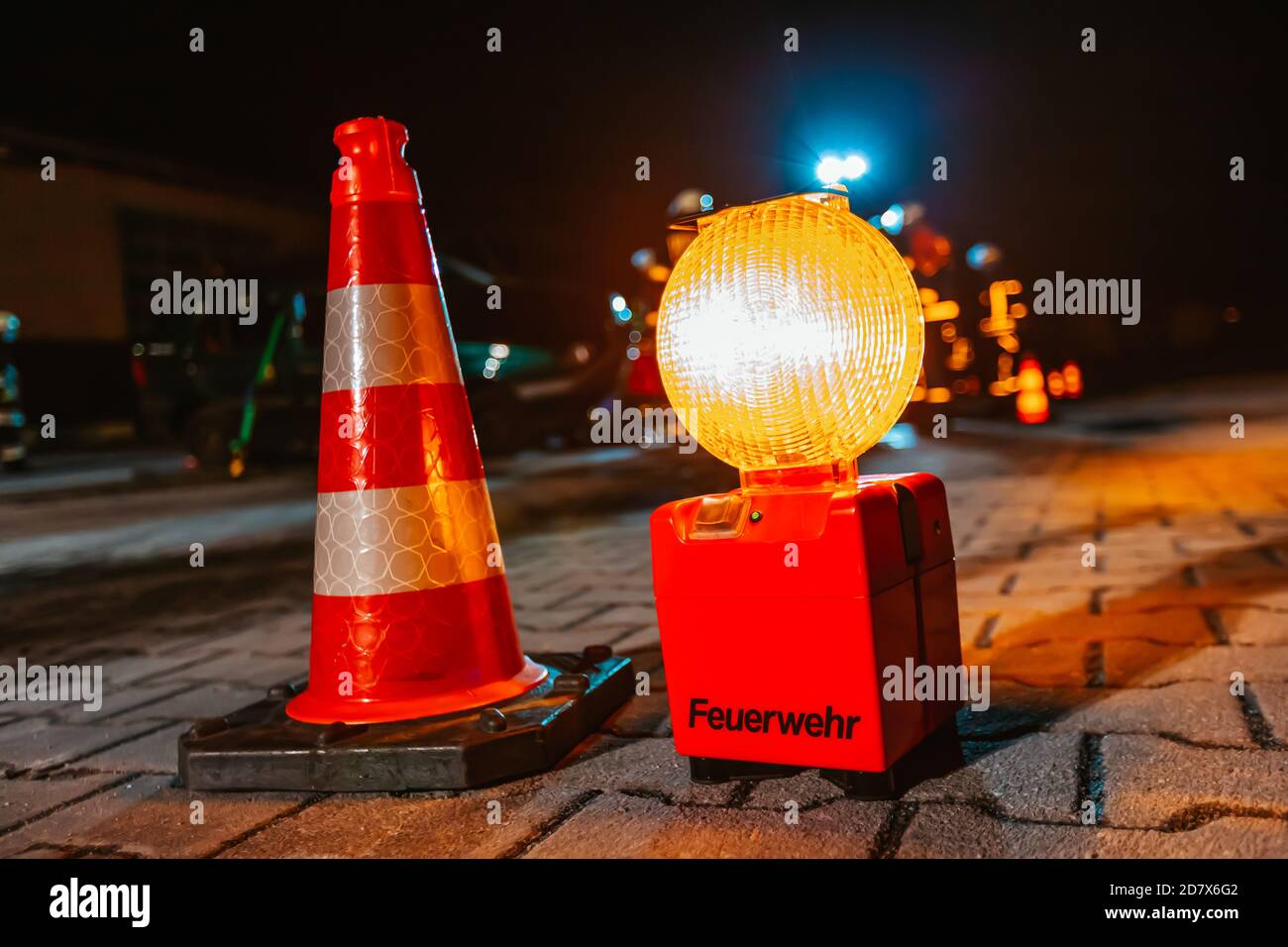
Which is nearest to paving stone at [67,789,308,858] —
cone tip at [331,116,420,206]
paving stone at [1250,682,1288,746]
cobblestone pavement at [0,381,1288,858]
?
cobblestone pavement at [0,381,1288,858]

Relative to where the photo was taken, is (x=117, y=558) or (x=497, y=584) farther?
(x=117, y=558)

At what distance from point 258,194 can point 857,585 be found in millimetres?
24247

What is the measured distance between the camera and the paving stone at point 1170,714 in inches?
81.1

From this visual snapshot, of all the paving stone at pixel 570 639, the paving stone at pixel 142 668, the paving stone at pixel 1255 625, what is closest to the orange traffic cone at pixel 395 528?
the paving stone at pixel 570 639

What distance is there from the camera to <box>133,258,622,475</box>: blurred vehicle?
1145 centimetres

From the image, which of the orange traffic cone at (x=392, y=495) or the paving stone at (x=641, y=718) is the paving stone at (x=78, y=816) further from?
the paving stone at (x=641, y=718)

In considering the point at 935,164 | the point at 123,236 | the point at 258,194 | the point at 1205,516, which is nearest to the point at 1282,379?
the point at 935,164

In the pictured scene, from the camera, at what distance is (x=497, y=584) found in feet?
7.98

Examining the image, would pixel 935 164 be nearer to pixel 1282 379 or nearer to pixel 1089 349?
pixel 1089 349

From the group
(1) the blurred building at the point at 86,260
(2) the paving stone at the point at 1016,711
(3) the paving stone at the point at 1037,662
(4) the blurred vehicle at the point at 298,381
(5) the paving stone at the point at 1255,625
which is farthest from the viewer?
(1) the blurred building at the point at 86,260

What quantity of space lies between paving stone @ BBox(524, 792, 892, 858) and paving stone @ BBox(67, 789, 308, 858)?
0.61 metres

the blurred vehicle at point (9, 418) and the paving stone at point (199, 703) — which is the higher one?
the blurred vehicle at point (9, 418)

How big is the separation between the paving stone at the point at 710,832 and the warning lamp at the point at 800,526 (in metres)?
0.10

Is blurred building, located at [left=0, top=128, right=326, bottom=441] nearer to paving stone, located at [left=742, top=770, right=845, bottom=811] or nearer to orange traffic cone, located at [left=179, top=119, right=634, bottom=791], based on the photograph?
orange traffic cone, located at [left=179, top=119, right=634, bottom=791]
